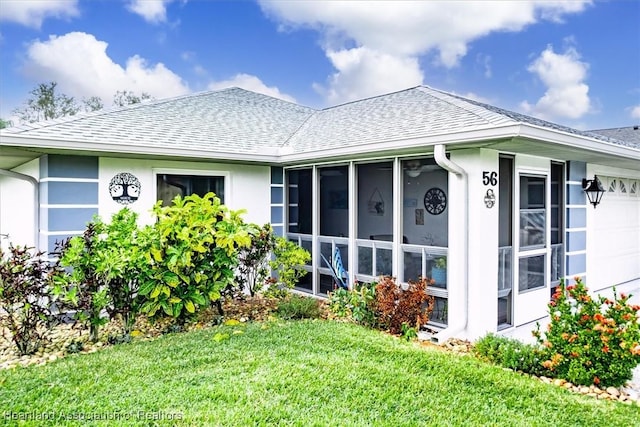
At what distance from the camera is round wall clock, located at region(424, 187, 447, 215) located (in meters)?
5.82

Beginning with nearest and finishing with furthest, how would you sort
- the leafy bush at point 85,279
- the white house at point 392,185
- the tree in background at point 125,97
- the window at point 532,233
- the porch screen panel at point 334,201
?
the leafy bush at point 85,279 → the white house at point 392,185 → the window at point 532,233 → the porch screen panel at point 334,201 → the tree in background at point 125,97

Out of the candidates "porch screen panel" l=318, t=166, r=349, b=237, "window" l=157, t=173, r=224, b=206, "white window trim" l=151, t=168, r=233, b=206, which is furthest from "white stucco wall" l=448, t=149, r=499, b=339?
"window" l=157, t=173, r=224, b=206

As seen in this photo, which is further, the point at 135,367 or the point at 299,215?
the point at 299,215

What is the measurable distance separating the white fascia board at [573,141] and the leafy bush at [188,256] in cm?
360

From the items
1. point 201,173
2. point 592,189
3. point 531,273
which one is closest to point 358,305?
point 531,273

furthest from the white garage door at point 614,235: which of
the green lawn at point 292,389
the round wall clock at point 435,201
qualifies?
the green lawn at point 292,389

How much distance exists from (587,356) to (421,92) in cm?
523

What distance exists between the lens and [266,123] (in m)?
9.22

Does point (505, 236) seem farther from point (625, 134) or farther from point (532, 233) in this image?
point (625, 134)

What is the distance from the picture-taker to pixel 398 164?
6.19m

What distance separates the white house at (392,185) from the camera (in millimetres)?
5488

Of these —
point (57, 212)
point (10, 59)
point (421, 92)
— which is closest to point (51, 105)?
point (10, 59)

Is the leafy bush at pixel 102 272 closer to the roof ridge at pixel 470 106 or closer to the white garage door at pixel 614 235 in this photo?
the roof ridge at pixel 470 106

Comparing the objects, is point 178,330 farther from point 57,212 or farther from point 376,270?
point 376,270
